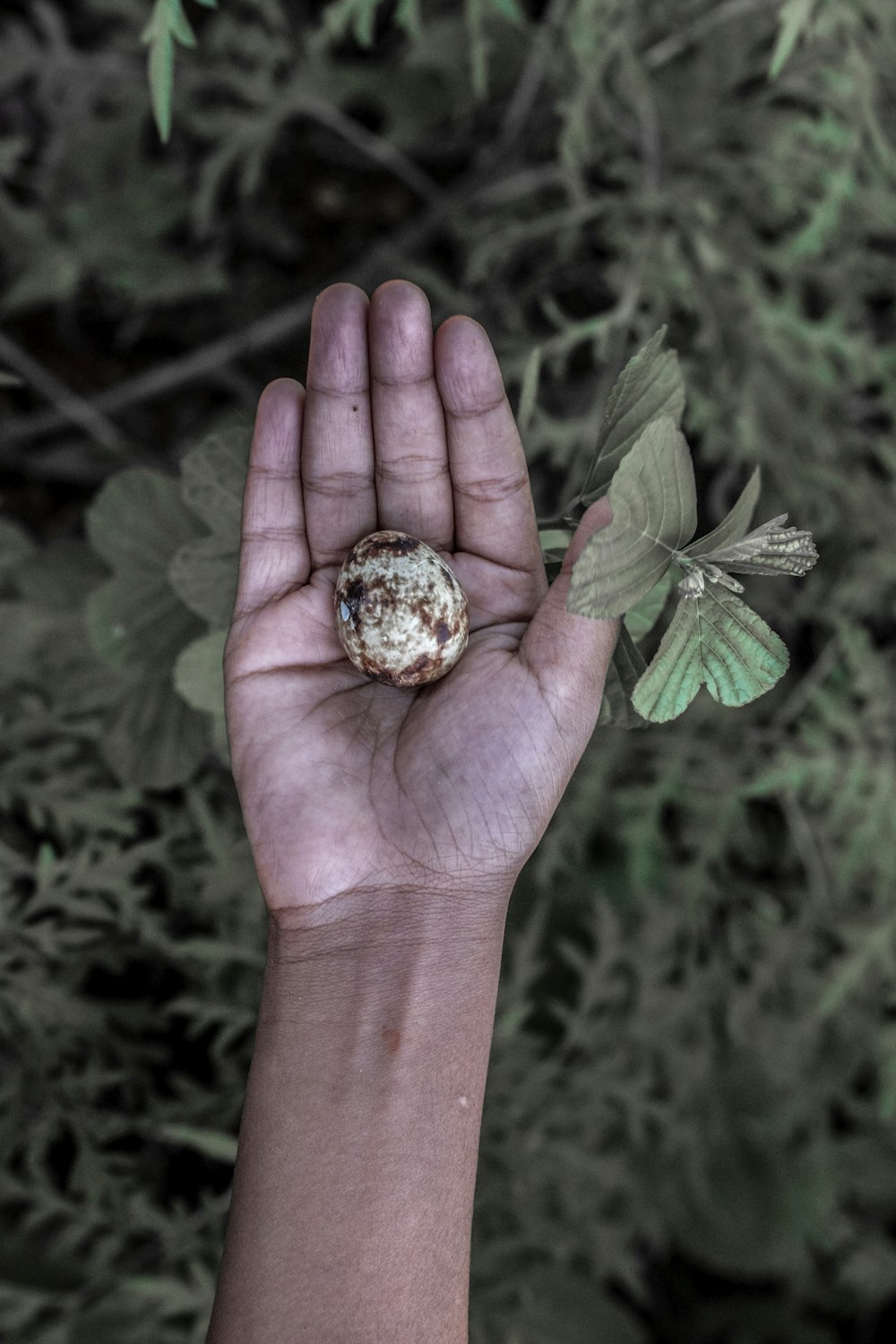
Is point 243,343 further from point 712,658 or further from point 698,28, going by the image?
point 712,658

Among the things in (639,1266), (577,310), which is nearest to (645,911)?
(639,1266)

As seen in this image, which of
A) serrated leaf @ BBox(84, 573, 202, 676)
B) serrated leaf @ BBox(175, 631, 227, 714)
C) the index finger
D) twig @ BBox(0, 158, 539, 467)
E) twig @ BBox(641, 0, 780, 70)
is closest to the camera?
the index finger

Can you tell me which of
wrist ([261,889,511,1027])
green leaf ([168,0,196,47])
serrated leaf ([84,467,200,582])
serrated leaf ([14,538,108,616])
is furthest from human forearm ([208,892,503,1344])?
green leaf ([168,0,196,47])

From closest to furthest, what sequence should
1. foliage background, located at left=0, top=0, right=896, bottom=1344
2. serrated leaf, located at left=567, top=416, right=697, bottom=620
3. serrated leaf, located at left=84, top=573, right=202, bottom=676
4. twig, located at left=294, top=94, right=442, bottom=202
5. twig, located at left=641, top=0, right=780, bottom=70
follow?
serrated leaf, located at left=567, top=416, right=697, bottom=620, serrated leaf, located at left=84, top=573, right=202, bottom=676, foliage background, located at left=0, top=0, right=896, bottom=1344, twig, located at left=641, top=0, right=780, bottom=70, twig, located at left=294, top=94, right=442, bottom=202

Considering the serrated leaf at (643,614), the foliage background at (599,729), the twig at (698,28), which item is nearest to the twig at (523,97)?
the foliage background at (599,729)

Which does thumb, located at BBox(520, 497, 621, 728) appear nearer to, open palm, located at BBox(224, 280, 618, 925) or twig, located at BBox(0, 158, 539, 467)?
open palm, located at BBox(224, 280, 618, 925)

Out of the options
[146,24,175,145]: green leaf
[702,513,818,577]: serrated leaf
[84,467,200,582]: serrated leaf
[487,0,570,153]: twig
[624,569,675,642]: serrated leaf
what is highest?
[146,24,175,145]: green leaf

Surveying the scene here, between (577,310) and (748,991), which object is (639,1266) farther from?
(577,310)

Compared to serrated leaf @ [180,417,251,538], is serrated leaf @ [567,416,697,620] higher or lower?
higher
